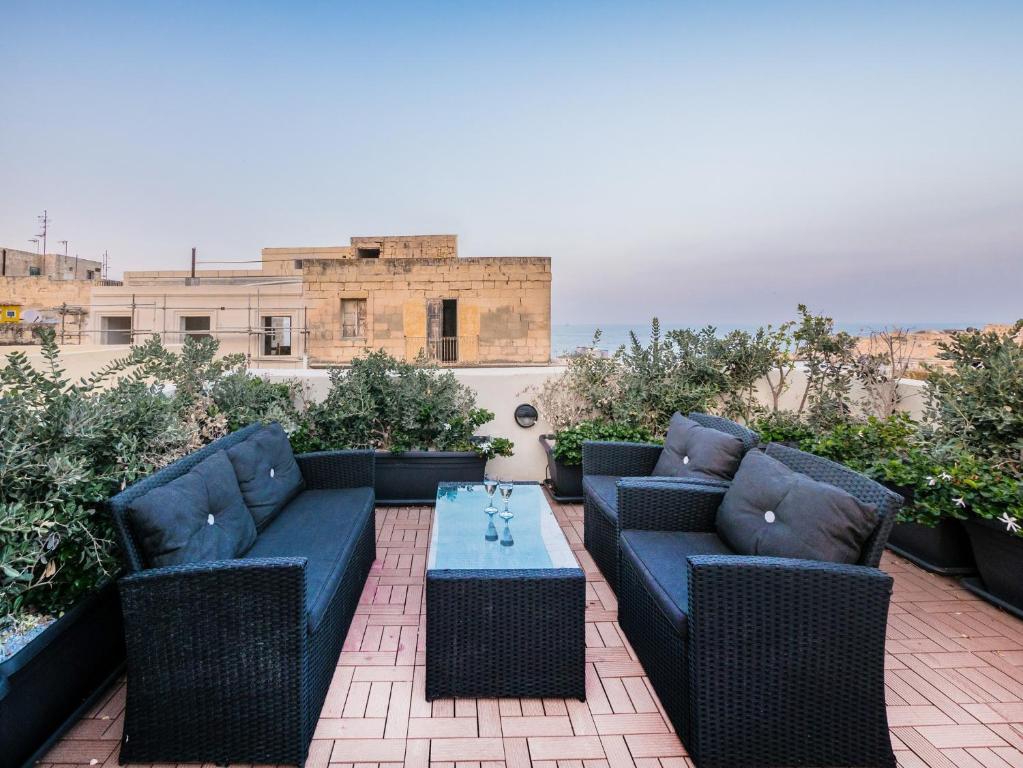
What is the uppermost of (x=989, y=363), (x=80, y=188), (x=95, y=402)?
(x=80, y=188)

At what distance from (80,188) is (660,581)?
10.4 metres

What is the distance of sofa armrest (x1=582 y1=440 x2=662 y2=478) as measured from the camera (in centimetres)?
318

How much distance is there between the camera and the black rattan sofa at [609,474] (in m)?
2.67

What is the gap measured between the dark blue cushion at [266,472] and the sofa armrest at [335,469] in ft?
0.17

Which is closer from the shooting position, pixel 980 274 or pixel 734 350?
pixel 734 350

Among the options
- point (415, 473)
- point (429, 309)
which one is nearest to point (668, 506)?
point (415, 473)

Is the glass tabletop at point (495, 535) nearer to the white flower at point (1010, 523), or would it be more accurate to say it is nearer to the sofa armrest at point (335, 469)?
the sofa armrest at point (335, 469)

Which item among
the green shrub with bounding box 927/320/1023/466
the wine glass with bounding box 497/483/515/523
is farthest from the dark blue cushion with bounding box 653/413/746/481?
the green shrub with bounding box 927/320/1023/466

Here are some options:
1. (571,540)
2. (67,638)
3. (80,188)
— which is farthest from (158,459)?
(80,188)

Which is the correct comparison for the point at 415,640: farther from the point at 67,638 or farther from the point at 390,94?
the point at 390,94

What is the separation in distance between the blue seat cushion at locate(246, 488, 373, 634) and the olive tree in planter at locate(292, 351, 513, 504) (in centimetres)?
101

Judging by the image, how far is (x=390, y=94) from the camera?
268 inches

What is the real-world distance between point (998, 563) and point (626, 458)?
1889 mm

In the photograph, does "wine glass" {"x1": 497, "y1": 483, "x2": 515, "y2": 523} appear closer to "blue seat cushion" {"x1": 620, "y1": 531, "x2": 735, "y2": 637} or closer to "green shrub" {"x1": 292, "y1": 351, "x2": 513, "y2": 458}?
"blue seat cushion" {"x1": 620, "y1": 531, "x2": 735, "y2": 637}
